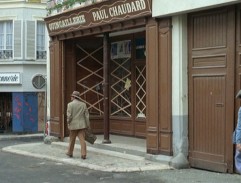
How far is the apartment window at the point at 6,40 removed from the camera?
83.0ft

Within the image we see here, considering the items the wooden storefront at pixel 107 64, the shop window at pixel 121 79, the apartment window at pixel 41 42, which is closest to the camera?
the wooden storefront at pixel 107 64

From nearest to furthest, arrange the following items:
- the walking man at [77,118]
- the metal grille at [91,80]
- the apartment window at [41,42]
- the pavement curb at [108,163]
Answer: the pavement curb at [108,163] → the walking man at [77,118] → the metal grille at [91,80] → the apartment window at [41,42]

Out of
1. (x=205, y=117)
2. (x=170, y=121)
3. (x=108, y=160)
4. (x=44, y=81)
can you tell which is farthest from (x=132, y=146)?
(x=44, y=81)

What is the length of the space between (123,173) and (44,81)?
10.5 metres

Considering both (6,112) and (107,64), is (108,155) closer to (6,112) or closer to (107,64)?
(107,64)

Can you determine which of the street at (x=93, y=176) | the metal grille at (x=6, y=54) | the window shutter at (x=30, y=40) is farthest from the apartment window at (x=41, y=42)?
the street at (x=93, y=176)

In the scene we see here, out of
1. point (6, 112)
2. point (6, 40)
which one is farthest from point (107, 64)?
point (6, 112)

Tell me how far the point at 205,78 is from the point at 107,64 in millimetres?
3888

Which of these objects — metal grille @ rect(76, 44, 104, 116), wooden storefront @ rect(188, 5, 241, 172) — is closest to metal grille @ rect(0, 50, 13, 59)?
metal grille @ rect(76, 44, 104, 116)

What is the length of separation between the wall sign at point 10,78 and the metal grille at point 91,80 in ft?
29.0

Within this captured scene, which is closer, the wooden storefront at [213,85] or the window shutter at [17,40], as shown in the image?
the wooden storefront at [213,85]

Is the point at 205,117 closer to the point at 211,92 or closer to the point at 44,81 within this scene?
the point at 211,92

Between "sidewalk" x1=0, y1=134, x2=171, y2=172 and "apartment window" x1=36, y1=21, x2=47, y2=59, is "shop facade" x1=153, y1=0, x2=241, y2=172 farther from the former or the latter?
"apartment window" x1=36, y1=21, x2=47, y2=59

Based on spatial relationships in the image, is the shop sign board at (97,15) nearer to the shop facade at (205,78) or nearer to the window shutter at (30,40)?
the shop facade at (205,78)
